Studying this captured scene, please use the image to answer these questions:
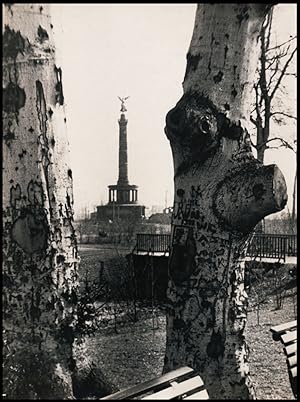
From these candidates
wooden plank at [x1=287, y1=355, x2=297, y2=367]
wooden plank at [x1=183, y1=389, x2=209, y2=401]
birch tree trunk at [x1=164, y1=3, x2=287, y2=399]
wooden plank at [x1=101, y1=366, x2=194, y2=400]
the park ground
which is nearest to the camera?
wooden plank at [x1=101, y1=366, x2=194, y2=400]

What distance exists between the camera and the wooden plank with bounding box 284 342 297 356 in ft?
10.3

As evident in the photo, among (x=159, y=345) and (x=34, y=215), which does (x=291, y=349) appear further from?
(x=159, y=345)

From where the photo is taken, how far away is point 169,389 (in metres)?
2.36

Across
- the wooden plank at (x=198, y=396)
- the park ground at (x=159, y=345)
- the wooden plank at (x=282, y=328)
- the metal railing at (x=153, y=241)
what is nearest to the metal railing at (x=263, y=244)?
the metal railing at (x=153, y=241)

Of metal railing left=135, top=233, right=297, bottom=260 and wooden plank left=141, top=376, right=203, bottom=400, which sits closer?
wooden plank left=141, top=376, right=203, bottom=400

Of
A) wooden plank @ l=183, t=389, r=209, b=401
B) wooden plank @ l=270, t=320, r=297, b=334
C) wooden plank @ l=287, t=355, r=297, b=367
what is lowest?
wooden plank @ l=287, t=355, r=297, b=367

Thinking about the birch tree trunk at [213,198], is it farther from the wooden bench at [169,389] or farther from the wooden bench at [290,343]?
the wooden bench at [169,389]

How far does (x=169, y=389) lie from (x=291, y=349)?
3.92ft

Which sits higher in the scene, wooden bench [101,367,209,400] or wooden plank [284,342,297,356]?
wooden bench [101,367,209,400]

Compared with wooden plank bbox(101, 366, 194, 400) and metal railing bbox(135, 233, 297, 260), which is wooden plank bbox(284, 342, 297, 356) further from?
metal railing bbox(135, 233, 297, 260)

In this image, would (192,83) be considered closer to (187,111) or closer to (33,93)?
(187,111)

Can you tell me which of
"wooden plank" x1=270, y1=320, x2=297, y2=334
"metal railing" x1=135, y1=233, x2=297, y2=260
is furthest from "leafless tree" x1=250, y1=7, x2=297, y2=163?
"wooden plank" x1=270, y1=320, x2=297, y2=334

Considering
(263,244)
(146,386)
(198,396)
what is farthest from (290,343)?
(263,244)

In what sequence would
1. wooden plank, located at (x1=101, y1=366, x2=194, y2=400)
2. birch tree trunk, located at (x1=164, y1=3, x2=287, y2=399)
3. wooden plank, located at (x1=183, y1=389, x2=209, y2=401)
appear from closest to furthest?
wooden plank, located at (x1=101, y1=366, x2=194, y2=400) < wooden plank, located at (x1=183, y1=389, x2=209, y2=401) < birch tree trunk, located at (x1=164, y1=3, x2=287, y2=399)
